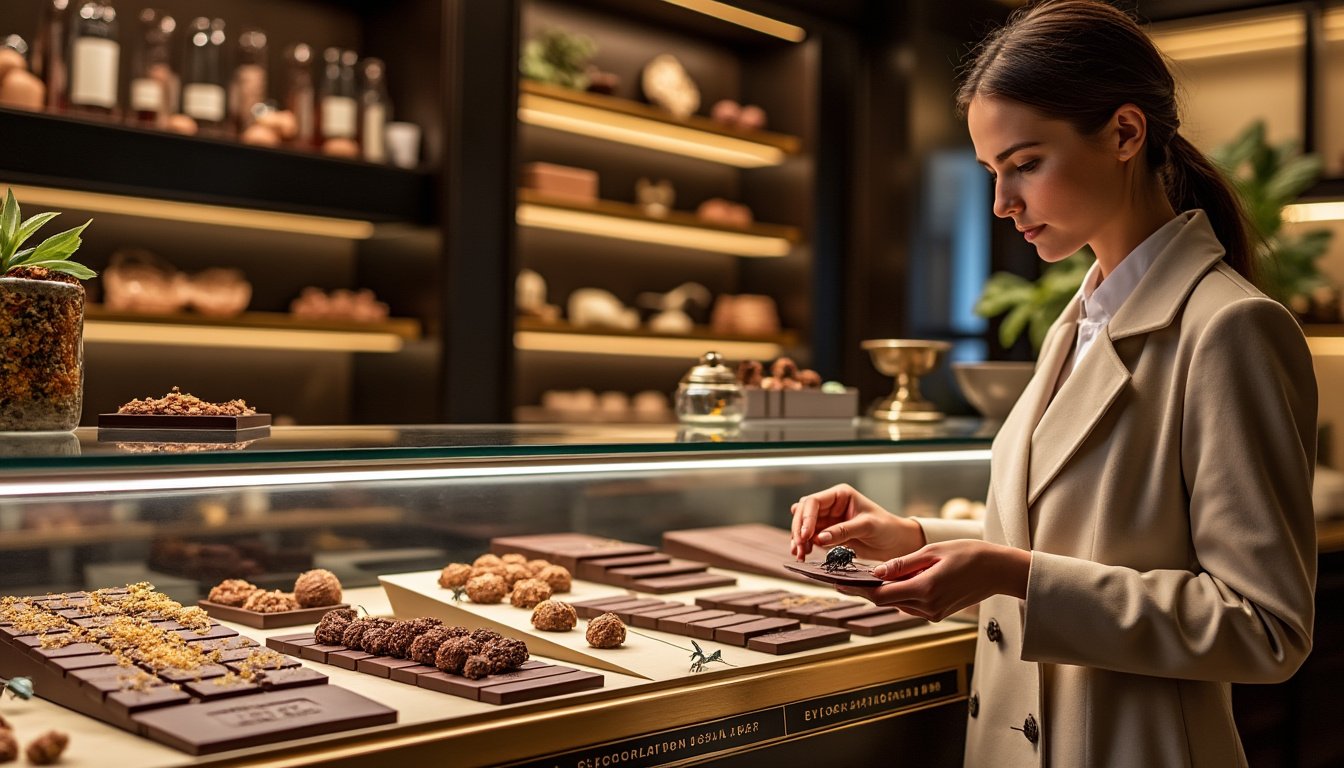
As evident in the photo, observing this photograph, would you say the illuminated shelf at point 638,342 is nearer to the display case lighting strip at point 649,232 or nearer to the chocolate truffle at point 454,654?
the display case lighting strip at point 649,232

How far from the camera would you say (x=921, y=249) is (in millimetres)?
5898

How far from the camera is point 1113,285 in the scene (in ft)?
5.38

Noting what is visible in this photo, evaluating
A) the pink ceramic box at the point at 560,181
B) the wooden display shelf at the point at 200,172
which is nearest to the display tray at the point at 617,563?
the wooden display shelf at the point at 200,172

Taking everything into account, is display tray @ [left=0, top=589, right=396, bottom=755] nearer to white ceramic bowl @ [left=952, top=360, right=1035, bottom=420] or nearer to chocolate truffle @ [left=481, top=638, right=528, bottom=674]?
chocolate truffle @ [left=481, top=638, right=528, bottom=674]

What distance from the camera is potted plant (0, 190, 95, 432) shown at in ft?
4.94

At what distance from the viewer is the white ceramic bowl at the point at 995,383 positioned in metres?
3.01

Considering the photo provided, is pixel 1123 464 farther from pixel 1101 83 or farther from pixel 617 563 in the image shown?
pixel 617 563

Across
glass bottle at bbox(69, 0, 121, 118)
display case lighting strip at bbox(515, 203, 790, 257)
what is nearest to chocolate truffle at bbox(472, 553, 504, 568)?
glass bottle at bbox(69, 0, 121, 118)

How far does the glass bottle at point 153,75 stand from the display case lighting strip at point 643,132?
1245mm

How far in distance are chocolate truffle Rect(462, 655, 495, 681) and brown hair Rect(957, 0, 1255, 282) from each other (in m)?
0.99

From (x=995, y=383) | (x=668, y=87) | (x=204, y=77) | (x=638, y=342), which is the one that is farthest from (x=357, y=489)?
(x=668, y=87)

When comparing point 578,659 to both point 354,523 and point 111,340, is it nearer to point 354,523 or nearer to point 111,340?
point 354,523

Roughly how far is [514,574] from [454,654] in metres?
0.56

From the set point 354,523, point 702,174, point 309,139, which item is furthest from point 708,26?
point 354,523
